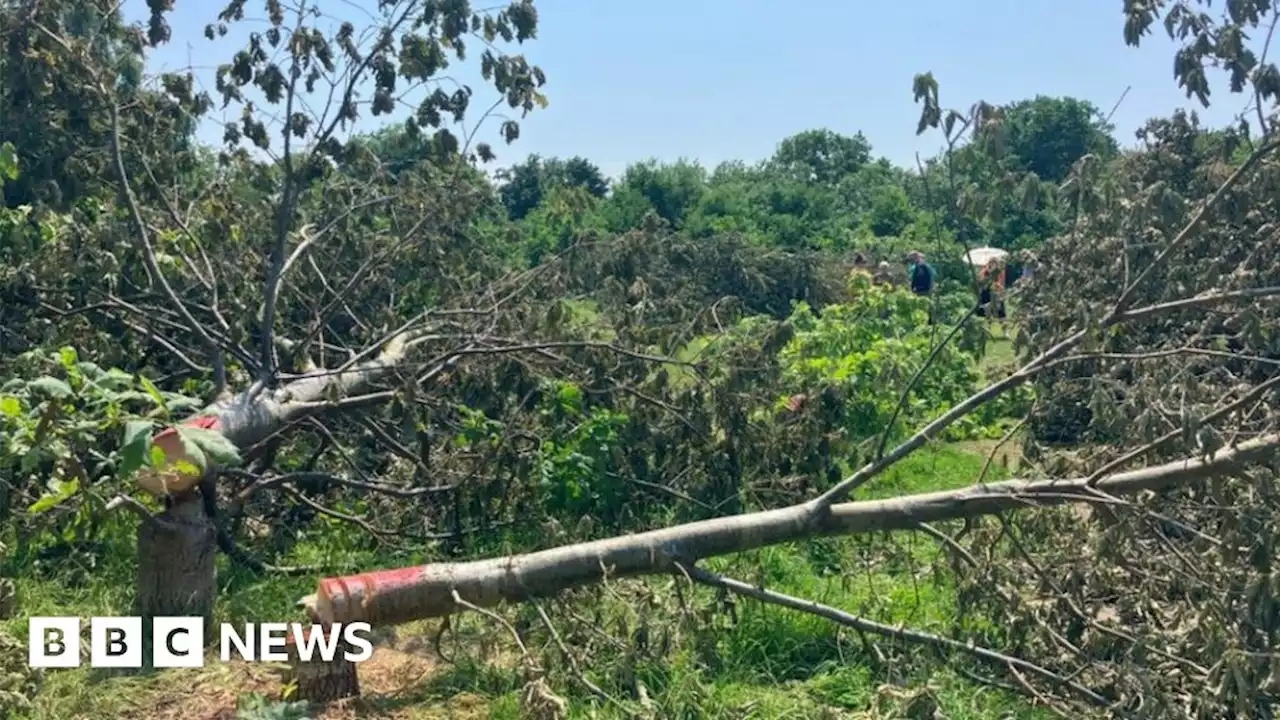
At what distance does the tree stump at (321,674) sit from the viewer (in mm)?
3305

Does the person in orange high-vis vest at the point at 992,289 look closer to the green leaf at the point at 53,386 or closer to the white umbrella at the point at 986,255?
the white umbrella at the point at 986,255

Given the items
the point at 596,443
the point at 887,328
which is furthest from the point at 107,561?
the point at 887,328

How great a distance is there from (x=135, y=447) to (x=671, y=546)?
169cm

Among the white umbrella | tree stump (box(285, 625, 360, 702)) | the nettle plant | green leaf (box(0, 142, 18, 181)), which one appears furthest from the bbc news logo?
the white umbrella

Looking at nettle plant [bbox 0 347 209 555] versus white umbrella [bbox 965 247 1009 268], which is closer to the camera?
nettle plant [bbox 0 347 209 555]

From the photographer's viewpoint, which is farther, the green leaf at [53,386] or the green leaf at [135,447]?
the green leaf at [53,386]

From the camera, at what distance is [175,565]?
147 inches

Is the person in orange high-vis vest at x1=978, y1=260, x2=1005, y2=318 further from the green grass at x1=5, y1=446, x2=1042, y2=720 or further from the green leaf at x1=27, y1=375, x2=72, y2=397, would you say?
the green leaf at x1=27, y1=375, x2=72, y2=397

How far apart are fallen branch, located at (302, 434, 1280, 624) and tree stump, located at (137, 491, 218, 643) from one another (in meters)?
0.53

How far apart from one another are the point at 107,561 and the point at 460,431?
4.47 feet

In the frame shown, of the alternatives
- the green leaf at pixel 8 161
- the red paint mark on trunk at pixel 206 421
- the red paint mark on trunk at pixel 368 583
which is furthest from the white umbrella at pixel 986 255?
the green leaf at pixel 8 161

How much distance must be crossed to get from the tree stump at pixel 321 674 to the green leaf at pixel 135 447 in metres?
1.03

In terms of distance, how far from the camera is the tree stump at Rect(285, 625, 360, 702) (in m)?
3.30

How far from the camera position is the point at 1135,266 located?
5461 millimetres
